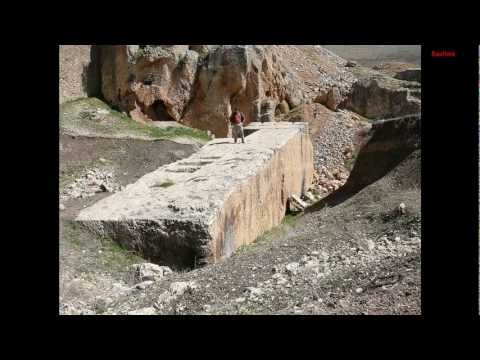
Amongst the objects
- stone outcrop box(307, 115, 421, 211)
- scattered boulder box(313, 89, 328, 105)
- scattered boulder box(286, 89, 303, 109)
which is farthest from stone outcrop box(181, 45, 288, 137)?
stone outcrop box(307, 115, 421, 211)

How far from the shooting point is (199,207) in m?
5.68

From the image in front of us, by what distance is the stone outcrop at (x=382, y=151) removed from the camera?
822 cm

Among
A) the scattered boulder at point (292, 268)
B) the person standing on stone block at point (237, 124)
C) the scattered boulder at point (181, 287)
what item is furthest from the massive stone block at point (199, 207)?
the scattered boulder at point (292, 268)

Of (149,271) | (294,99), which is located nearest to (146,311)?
(149,271)

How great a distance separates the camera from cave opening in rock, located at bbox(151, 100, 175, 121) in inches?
602

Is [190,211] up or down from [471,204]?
down

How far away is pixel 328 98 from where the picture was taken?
18047mm

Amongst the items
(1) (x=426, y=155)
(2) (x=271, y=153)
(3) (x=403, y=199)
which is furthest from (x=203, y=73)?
(1) (x=426, y=155)

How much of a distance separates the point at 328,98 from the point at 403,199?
12.3 metres

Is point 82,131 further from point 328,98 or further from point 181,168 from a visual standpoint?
point 328,98

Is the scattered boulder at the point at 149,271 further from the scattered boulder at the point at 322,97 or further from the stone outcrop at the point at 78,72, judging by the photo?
the scattered boulder at the point at 322,97

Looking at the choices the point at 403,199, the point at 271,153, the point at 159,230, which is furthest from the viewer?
the point at 271,153

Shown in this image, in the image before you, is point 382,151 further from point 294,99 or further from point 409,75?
point 409,75

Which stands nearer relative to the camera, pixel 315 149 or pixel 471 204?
pixel 471 204
